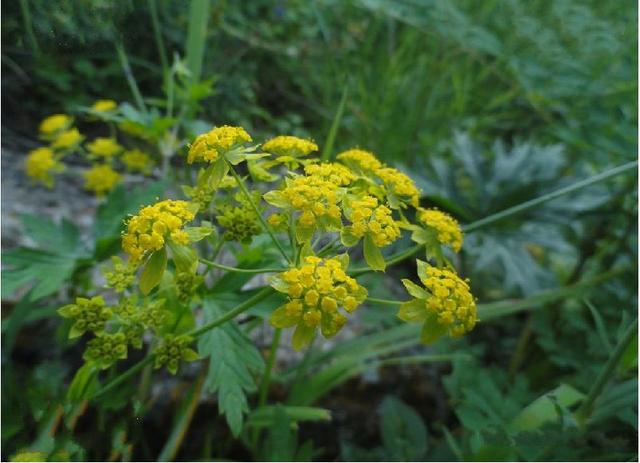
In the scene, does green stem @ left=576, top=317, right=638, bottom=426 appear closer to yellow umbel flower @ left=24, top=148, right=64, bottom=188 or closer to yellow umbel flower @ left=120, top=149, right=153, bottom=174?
yellow umbel flower @ left=120, top=149, right=153, bottom=174

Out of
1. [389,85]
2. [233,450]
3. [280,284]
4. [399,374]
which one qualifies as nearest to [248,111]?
[389,85]

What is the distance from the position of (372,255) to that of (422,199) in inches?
36.3

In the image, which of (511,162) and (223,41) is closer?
(511,162)

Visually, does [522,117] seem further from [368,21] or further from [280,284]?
[280,284]

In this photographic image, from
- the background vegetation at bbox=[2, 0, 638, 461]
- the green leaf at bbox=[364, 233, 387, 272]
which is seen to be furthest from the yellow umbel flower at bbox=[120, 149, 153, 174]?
the green leaf at bbox=[364, 233, 387, 272]

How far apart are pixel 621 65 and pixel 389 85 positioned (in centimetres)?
70

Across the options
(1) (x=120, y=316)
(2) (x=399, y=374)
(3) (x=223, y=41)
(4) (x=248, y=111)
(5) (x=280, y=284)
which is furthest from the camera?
(3) (x=223, y=41)

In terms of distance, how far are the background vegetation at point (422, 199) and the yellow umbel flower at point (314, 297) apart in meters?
0.37

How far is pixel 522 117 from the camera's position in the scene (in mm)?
2451

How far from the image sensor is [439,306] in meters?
0.72

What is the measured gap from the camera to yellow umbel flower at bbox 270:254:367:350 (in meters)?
0.67

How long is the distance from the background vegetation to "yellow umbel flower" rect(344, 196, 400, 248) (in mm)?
444

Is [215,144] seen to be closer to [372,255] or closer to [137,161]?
[372,255]

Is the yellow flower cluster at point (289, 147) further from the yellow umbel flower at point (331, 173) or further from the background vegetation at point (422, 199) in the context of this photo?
the background vegetation at point (422, 199)
